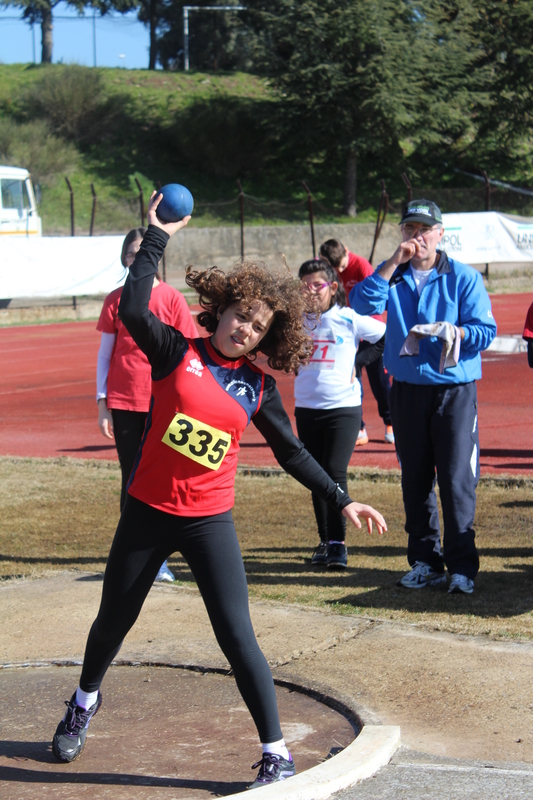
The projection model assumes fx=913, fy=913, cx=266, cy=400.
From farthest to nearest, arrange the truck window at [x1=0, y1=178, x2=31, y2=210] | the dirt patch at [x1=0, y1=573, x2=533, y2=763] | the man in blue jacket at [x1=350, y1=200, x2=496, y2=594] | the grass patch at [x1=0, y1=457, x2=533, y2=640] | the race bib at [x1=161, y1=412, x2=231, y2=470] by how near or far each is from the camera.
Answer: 1. the truck window at [x1=0, y1=178, x2=31, y2=210]
2. the man in blue jacket at [x1=350, y1=200, x2=496, y2=594]
3. the grass patch at [x1=0, y1=457, x2=533, y2=640]
4. the dirt patch at [x1=0, y1=573, x2=533, y2=763]
5. the race bib at [x1=161, y1=412, x2=231, y2=470]

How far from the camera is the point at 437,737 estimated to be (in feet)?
11.5

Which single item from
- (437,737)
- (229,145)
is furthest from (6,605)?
(229,145)

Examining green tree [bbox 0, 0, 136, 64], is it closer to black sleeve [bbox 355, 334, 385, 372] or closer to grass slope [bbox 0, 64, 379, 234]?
grass slope [bbox 0, 64, 379, 234]

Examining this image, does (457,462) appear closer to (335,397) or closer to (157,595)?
(335,397)

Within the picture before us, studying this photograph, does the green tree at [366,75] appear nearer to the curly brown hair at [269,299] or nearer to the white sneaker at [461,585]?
the white sneaker at [461,585]

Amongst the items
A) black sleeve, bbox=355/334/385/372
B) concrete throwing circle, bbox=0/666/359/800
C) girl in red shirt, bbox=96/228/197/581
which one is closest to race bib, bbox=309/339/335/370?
black sleeve, bbox=355/334/385/372

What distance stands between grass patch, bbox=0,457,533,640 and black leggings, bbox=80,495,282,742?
1884 mm

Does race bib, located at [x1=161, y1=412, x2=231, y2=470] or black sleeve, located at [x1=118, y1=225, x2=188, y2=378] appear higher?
black sleeve, located at [x1=118, y1=225, x2=188, y2=378]

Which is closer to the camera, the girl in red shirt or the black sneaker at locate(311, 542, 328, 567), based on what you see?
the girl in red shirt

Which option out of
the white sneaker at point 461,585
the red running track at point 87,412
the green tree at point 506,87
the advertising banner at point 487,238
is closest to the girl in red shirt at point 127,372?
the white sneaker at point 461,585

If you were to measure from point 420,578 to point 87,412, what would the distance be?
24.4ft

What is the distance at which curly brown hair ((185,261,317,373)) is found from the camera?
321cm

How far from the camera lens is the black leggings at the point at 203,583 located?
307cm

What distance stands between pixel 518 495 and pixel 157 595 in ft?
11.1
